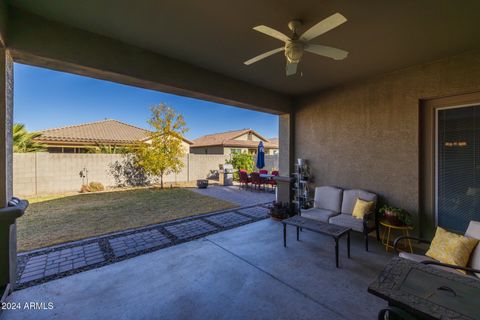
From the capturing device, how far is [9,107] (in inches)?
88.3

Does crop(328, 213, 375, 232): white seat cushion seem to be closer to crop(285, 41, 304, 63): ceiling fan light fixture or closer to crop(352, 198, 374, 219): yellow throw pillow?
crop(352, 198, 374, 219): yellow throw pillow

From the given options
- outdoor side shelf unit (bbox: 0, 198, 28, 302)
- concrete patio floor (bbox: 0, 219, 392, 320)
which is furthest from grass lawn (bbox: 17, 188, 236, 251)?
concrete patio floor (bbox: 0, 219, 392, 320)

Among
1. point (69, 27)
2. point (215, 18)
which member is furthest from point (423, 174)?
point (69, 27)

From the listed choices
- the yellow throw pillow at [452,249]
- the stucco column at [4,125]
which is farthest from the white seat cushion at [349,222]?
the stucco column at [4,125]

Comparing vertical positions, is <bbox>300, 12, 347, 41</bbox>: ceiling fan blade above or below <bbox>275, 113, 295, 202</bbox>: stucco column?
above

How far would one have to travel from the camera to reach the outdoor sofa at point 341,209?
349 cm

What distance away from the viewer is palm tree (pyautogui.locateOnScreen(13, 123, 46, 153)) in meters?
7.59

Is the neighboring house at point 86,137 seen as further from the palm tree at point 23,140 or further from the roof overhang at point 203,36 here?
the roof overhang at point 203,36

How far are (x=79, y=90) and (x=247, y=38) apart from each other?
1112cm

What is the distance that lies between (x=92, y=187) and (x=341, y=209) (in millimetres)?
9360

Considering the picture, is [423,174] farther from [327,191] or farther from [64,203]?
[64,203]

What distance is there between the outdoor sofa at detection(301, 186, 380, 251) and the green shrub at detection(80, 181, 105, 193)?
859 cm

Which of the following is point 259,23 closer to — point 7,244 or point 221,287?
point 221,287

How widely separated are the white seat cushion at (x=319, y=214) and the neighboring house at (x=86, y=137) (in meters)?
8.09
